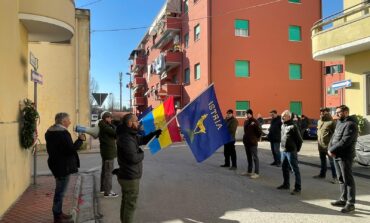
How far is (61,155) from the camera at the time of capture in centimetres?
642

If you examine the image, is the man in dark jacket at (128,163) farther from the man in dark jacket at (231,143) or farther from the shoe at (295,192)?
the man in dark jacket at (231,143)

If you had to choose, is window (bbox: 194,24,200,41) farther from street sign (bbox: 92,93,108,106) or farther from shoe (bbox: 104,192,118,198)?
shoe (bbox: 104,192,118,198)

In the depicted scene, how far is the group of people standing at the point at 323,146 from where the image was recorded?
7.36 metres

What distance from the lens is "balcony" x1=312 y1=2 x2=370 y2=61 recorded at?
14.1 m

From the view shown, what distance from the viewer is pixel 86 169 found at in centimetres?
1350

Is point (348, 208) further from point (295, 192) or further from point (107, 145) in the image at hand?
point (107, 145)

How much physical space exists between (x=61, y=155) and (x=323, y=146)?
679 centimetres

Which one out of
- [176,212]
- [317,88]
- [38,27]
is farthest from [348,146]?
[317,88]

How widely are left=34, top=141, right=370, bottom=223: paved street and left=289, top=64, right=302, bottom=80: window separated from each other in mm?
19307

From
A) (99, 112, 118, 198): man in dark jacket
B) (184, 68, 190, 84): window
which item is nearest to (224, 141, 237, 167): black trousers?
(99, 112, 118, 198): man in dark jacket

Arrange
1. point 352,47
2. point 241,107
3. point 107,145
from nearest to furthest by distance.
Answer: point 107,145 < point 352,47 < point 241,107

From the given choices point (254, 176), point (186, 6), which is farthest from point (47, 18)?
point (186, 6)

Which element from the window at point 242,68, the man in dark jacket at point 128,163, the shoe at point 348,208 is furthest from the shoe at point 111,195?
the window at point 242,68

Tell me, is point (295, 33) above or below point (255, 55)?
above
